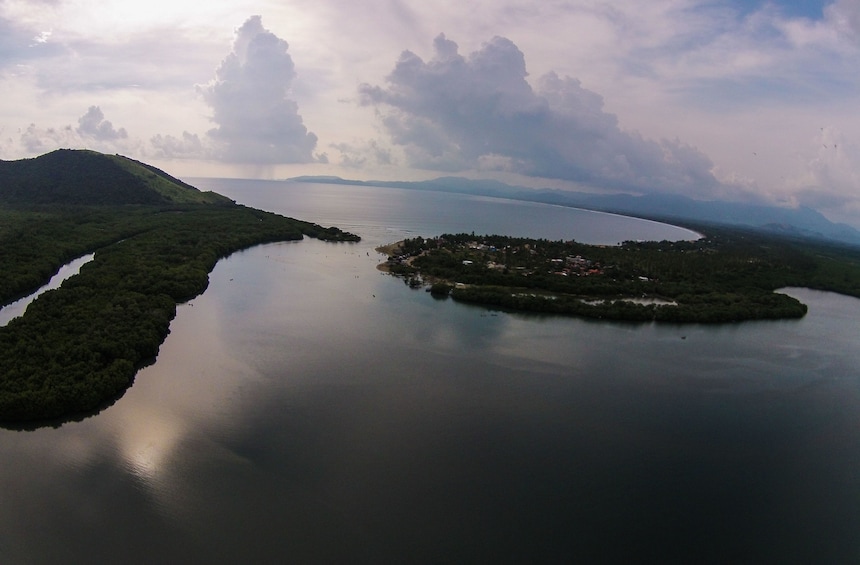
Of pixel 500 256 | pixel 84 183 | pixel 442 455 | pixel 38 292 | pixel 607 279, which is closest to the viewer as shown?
pixel 442 455

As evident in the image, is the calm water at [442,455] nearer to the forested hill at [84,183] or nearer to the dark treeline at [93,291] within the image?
the dark treeline at [93,291]

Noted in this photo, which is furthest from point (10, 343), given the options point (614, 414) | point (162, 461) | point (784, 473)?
point (784, 473)

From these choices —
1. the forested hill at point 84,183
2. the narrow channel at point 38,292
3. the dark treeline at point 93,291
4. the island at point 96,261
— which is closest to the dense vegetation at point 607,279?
the dark treeline at point 93,291

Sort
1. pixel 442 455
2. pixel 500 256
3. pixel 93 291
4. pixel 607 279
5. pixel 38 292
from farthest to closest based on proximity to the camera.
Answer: pixel 500 256 < pixel 607 279 < pixel 38 292 < pixel 93 291 < pixel 442 455

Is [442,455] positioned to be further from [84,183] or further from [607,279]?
[84,183]

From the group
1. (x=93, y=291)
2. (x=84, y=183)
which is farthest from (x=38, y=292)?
(x=84, y=183)
